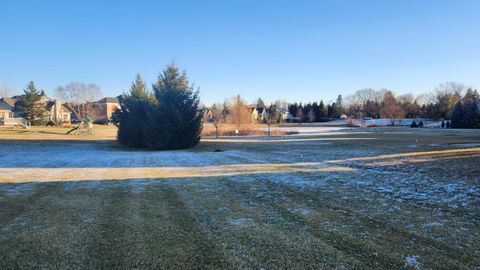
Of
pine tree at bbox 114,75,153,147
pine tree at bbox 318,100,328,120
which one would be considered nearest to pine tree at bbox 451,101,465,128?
pine tree at bbox 318,100,328,120

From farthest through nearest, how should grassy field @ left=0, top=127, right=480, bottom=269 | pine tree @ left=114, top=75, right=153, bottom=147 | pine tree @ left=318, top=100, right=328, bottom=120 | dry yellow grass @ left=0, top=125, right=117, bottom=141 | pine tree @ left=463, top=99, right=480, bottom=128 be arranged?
pine tree @ left=318, top=100, right=328, bottom=120, pine tree @ left=463, top=99, right=480, bottom=128, dry yellow grass @ left=0, top=125, right=117, bottom=141, pine tree @ left=114, top=75, right=153, bottom=147, grassy field @ left=0, top=127, right=480, bottom=269

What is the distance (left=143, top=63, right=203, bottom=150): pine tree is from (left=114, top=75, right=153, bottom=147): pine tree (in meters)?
1.19

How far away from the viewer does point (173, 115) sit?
20141 millimetres

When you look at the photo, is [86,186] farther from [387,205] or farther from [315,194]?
[387,205]

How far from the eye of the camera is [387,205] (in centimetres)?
593

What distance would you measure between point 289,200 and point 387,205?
2.00 m

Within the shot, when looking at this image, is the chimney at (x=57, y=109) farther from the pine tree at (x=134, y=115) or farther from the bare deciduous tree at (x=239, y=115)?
the pine tree at (x=134, y=115)

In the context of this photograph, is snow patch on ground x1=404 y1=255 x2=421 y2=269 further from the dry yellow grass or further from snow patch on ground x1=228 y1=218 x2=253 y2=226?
the dry yellow grass

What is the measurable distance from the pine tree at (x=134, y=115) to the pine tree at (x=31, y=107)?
118 ft

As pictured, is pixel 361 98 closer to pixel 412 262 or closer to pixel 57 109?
pixel 57 109

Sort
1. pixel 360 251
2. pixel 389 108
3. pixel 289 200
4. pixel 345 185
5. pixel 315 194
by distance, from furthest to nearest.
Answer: pixel 389 108
pixel 345 185
pixel 315 194
pixel 289 200
pixel 360 251

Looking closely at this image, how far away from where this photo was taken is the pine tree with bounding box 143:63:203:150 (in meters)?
20.2

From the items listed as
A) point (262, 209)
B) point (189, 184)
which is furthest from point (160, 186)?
point (262, 209)

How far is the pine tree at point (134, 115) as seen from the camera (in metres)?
22.0
